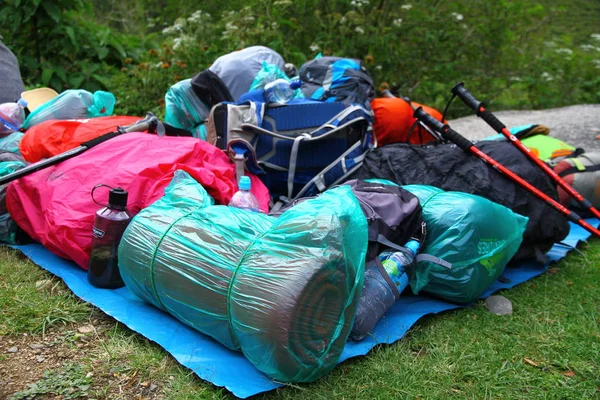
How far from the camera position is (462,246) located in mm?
2889

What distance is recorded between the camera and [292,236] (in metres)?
2.20

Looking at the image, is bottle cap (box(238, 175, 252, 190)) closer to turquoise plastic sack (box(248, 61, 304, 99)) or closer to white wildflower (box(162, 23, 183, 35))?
turquoise plastic sack (box(248, 61, 304, 99))

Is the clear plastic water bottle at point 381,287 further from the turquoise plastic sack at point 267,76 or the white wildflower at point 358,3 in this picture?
the white wildflower at point 358,3

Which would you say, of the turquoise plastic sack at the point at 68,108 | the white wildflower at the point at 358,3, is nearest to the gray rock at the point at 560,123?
the white wildflower at the point at 358,3

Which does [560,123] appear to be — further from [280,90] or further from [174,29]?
[174,29]

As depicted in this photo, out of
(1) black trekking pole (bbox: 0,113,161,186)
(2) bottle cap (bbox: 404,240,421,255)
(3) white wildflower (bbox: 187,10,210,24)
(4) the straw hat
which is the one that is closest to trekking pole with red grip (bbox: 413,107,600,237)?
(2) bottle cap (bbox: 404,240,421,255)

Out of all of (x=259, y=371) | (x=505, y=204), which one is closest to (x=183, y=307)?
(x=259, y=371)

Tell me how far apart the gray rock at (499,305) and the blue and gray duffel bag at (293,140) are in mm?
1220

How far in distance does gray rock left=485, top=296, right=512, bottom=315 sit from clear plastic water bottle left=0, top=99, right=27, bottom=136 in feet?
11.4

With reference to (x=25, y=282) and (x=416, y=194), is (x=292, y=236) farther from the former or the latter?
(x=25, y=282)

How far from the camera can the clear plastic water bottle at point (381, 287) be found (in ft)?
8.35

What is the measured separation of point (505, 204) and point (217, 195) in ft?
5.72

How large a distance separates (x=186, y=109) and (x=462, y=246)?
7.54 ft

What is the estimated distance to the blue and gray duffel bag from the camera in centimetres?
365
